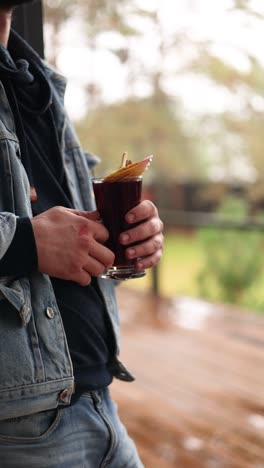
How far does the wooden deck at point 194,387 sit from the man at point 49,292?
5.34ft

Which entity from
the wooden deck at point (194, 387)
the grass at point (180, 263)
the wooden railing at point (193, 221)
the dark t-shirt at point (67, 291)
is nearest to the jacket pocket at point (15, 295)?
the dark t-shirt at point (67, 291)

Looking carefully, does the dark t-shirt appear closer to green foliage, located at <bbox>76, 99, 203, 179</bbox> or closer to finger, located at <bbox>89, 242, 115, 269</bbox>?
finger, located at <bbox>89, 242, 115, 269</bbox>

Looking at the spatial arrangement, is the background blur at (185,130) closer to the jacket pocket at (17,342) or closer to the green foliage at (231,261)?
the green foliage at (231,261)

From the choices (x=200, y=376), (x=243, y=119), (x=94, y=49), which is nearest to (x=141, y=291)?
(x=200, y=376)

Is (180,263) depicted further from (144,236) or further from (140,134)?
(144,236)

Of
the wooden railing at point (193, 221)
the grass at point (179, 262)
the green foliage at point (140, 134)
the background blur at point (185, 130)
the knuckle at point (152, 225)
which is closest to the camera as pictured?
the knuckle at point (152, 225)

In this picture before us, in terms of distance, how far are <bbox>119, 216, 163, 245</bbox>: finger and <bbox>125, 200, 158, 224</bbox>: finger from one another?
1 centimetres

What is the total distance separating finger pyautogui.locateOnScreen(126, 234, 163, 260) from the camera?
3.20 feet

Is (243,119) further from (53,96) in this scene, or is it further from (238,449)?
(53,96)

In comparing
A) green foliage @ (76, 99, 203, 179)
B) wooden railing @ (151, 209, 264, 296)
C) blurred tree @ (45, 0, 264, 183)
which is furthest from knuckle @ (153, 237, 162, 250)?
green foliage @ (76, 99, 203, 179)

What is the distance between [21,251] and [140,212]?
0.20 m

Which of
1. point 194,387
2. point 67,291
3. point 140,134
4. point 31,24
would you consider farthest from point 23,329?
point 140,134

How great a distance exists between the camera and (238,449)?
2.65m

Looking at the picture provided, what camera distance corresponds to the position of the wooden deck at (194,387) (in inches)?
105
